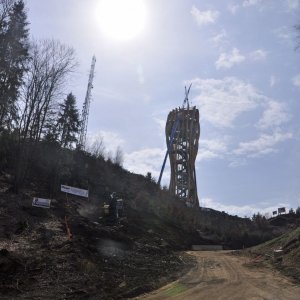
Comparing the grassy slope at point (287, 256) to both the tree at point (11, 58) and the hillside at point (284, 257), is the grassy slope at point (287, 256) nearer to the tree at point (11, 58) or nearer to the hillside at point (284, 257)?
the hillside at point (284, 257)

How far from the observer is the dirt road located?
1493cm

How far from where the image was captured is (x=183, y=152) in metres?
84.7

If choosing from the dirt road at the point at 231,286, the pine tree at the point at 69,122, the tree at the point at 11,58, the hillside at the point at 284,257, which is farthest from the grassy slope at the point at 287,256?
the pine tree at the point at 69,122

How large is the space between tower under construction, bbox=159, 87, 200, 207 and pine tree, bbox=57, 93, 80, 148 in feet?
95.5

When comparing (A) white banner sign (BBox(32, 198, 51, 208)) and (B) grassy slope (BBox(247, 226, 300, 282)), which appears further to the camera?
(A) white banner sign (BBox(32, 198, 51, 208))

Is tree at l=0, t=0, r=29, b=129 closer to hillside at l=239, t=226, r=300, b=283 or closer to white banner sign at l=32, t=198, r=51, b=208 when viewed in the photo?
Result: white banner sign at l=32, t=198, r=51, b=208

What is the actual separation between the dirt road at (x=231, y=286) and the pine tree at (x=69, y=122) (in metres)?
35.9

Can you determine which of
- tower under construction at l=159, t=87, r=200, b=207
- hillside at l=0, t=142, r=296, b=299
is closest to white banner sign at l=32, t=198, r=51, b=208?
hillside at l=0, t=142, r=296, b=299

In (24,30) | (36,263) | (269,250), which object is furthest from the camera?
(24,30)

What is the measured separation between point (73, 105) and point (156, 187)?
65.0 feet

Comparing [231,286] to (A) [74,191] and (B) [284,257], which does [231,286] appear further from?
(A) [74,191]

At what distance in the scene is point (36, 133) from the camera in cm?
3916

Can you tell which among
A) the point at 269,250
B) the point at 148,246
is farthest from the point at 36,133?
the point at 269,250

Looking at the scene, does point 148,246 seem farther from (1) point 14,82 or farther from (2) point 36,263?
(1) point 14,82
